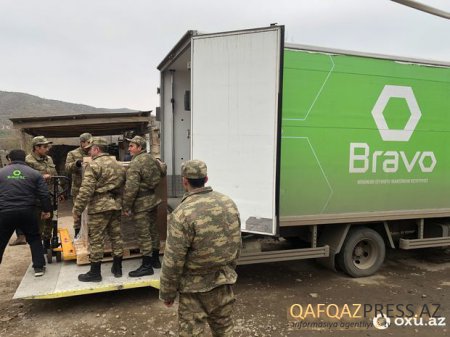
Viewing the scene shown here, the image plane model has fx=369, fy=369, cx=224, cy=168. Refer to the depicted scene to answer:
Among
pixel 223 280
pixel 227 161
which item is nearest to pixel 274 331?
pixel 223 280

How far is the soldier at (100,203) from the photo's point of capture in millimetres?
4434

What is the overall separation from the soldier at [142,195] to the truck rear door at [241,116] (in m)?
0.74

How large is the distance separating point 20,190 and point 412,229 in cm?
571

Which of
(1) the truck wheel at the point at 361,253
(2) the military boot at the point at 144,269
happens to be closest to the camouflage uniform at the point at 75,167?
(2) the military boot at the point at 144,269

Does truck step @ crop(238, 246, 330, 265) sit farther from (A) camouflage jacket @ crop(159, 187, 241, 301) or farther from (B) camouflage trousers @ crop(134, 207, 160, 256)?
(A) camouflage jacket @ crop(159, 187, 241, 301)

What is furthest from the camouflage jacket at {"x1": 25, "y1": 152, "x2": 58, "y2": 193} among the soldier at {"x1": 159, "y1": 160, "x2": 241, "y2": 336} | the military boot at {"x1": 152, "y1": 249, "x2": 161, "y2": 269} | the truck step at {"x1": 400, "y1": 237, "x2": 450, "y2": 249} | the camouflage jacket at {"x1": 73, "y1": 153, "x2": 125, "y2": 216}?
the truck step at {"x1": 400, "y1": 237, "x2": 450, "y2": 249}

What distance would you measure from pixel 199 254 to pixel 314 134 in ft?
9.18

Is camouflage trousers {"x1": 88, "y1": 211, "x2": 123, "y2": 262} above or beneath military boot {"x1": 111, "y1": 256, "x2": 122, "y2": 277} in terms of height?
above

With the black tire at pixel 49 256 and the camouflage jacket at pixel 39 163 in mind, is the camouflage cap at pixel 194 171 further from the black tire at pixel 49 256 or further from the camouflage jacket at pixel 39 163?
the camouflage jacket at pixel 39 163

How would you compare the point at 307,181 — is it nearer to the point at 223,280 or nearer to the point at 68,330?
the point at 223,280

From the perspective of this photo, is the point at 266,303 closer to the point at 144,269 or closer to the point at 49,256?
the point at 144,269

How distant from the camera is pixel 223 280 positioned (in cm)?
268

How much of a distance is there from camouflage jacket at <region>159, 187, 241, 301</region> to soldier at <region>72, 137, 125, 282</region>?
2186mm

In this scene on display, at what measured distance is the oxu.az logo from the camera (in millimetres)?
Answer: 5047
